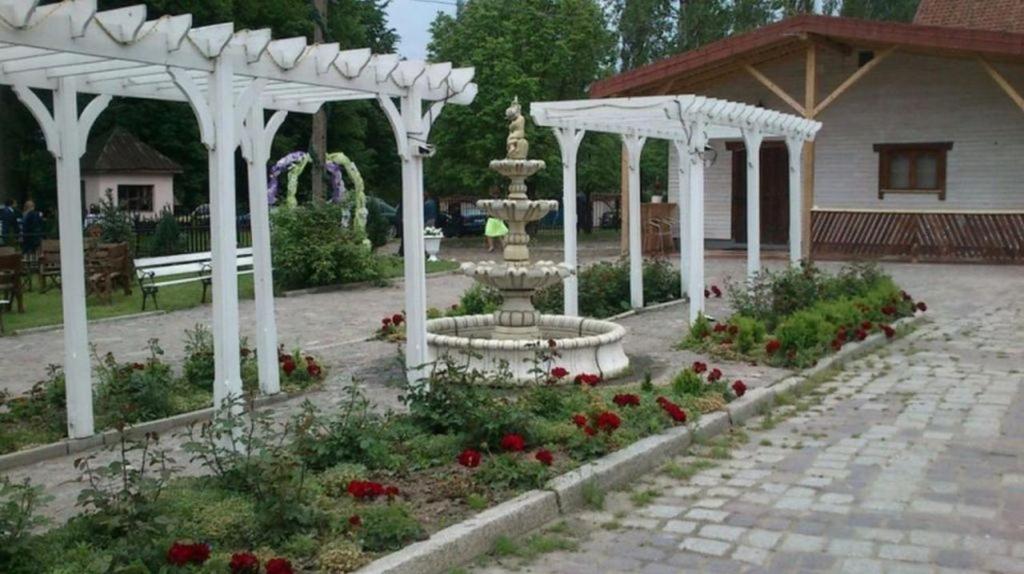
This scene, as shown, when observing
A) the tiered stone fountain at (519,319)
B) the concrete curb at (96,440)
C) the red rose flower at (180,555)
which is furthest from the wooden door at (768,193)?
the red rose flower at (180,555)

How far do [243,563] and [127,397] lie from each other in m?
4.31

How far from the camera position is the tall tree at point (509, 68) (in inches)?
1315

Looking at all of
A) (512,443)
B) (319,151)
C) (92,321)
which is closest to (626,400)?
(512,443)

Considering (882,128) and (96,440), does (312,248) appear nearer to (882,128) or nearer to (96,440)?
(96,440)

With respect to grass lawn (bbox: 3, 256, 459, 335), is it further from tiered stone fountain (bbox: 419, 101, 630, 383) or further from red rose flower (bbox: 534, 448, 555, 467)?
red rose flower (bbox: 534, 448, 555, 467)

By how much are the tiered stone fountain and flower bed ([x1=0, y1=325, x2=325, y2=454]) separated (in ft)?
5.37

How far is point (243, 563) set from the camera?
172 inches

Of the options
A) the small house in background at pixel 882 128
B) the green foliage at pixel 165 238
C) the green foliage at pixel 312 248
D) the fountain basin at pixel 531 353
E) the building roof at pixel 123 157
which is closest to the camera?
the fountain basin at pixel 531 353

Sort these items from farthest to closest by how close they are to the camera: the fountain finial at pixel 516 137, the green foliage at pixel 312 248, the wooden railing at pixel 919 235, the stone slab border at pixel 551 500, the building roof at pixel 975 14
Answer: the building roof at pixel 975 14 < the wooden railing at pixel 919 235 < the green foliage at pixel 312 248 < the fountain finial at pixel 516 137 < the stone slab border at pixel 551 500

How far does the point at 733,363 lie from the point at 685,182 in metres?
4.94

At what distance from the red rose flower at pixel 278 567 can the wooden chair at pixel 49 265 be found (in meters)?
16.3

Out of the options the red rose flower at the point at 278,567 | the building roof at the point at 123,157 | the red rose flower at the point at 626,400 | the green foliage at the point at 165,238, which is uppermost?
the building roof at the point at 123,157

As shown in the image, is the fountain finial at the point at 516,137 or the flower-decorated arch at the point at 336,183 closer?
the fountain finial at the point at 516,137

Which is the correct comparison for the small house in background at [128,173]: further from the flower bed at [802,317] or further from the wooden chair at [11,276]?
the flower bed at [802,317]
